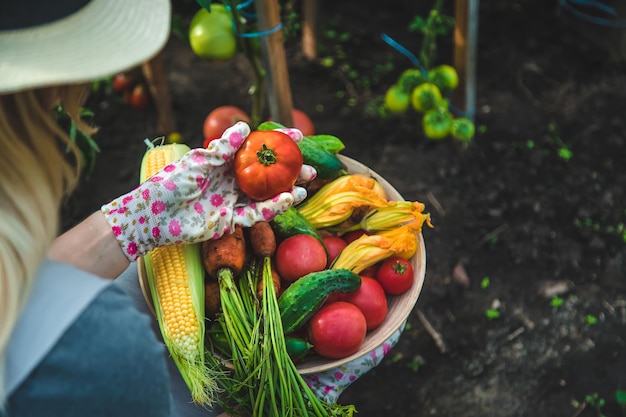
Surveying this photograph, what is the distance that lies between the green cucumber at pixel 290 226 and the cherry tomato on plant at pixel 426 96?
1.39 metres

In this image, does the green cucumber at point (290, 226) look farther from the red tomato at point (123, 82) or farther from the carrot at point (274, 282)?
the red tomato at point (123, 82)

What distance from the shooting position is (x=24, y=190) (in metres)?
1.08

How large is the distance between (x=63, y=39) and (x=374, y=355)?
3.78 feet

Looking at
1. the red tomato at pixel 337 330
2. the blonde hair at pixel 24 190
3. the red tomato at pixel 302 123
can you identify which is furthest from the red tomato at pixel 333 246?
the red tomato at pixel 302 123

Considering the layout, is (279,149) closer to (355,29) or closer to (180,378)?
(180,378)

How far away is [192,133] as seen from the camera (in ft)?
11.3

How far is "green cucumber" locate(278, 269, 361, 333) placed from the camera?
1604mm

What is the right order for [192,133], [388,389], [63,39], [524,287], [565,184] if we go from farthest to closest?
[192,133] < [565,184] < [524,287] < [388,389] < [63,39]

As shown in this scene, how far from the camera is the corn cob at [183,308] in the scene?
1550 millimetres

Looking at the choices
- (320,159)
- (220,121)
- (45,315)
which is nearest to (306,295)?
(320,159)

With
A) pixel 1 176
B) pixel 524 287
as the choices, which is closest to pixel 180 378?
pixel 1 176

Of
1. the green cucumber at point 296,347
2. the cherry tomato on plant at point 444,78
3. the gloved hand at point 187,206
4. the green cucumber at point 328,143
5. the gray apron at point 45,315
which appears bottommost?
the cherry tomato on plant at point 444,78

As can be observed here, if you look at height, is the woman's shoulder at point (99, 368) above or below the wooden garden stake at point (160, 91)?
above

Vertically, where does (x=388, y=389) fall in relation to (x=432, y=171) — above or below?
below
